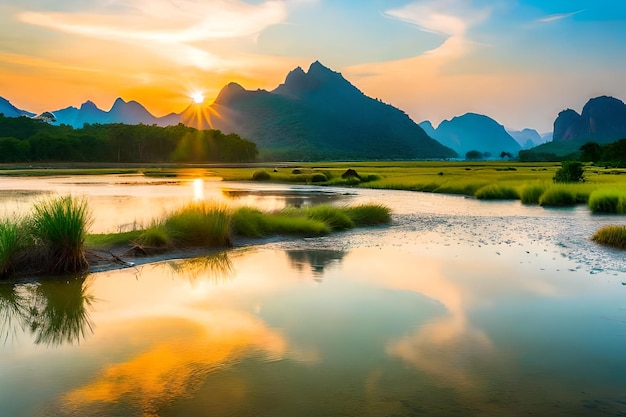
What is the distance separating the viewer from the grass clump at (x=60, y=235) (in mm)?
13781

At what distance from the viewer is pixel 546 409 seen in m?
6.55

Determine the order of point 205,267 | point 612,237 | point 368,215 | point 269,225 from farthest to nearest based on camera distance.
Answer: point 368,215, point 269,225, point 612,237, point 205,267

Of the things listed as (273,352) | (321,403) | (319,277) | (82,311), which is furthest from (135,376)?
(319,277)

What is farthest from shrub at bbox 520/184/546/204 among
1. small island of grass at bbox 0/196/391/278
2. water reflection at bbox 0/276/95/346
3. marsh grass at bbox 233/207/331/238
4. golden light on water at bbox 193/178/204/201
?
water reflection at bbox 0/276/95/346

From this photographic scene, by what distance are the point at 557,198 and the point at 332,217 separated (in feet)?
63.0

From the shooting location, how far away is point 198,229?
63.4ft

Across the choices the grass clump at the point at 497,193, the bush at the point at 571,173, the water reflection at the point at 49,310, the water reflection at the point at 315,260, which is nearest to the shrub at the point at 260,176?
the grass clump at the point at 497,193

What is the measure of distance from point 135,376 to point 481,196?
38469 mm

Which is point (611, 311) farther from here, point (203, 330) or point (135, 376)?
point (135, 376)

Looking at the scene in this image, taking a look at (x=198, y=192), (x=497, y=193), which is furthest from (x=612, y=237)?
(x=198, y=192)

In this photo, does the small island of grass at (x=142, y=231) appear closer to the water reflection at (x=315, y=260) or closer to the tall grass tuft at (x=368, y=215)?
the tall grass tuft at (x=368, y=215)

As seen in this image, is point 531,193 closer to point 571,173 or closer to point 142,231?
point 571,173

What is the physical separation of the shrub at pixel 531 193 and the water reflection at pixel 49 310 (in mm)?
32267

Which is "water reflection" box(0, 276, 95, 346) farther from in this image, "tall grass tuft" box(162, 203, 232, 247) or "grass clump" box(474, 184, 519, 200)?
"grass clump" box(474, 184, 519, 200)
